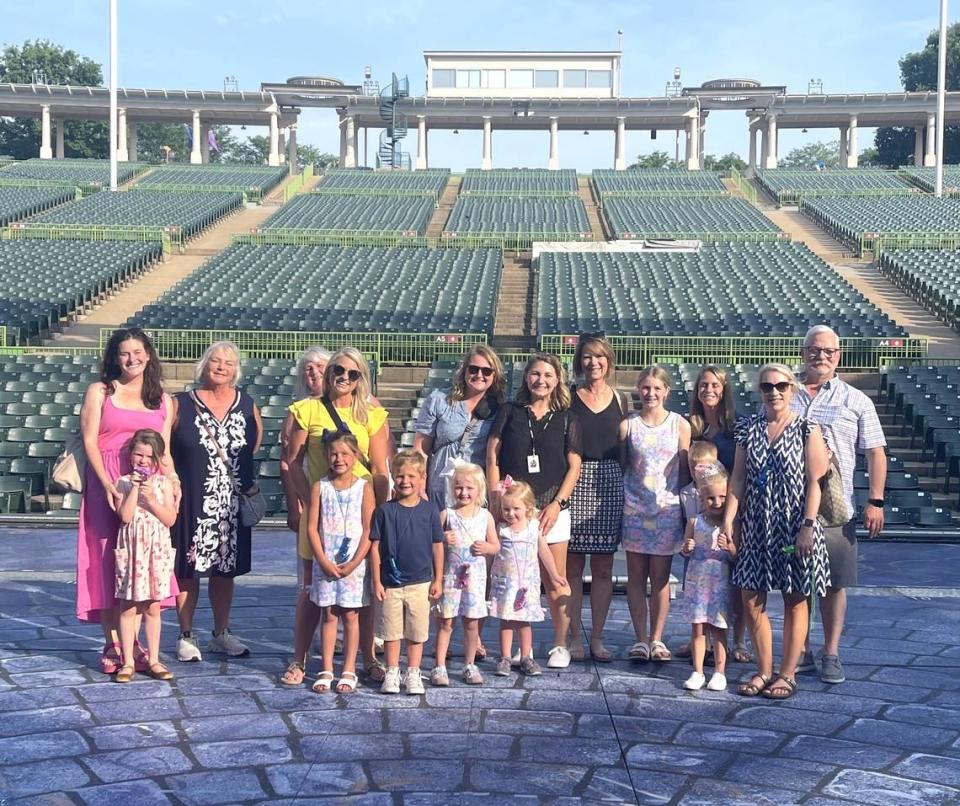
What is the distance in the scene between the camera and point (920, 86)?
7494cm

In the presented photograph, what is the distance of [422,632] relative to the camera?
582 cm

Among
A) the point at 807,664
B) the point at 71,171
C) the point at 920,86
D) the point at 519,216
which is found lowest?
the point at 807,664

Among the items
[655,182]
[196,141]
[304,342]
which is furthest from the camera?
[196,141]

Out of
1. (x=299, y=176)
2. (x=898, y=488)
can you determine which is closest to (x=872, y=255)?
(x=898, y=488)

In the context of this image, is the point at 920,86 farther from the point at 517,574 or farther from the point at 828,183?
the point at 517,574

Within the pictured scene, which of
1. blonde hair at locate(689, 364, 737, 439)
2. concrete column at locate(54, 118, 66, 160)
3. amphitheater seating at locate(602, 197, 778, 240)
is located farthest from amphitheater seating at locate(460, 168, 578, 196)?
blonde hair at locate(689, 364, 737, 439)

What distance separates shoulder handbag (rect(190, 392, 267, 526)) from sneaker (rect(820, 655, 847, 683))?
313cm

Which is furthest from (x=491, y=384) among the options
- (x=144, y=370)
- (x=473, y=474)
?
(x=144, y=370)

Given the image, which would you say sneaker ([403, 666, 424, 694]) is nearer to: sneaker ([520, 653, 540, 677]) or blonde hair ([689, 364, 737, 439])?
sneaker ([520, 653, 540, 677])

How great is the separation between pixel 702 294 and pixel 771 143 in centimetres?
3229

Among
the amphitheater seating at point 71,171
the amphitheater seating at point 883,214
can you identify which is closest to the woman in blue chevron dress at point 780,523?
the amphitheater seating at point 883,214

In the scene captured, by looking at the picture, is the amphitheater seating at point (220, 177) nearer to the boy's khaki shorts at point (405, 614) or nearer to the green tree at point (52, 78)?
the green tree at point (52, 78)

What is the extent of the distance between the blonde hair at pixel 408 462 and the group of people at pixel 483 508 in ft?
0.06

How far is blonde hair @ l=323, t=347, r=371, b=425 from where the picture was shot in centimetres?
604
